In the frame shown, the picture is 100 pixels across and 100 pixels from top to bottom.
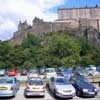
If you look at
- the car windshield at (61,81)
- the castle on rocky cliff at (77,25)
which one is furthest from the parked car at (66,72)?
the castle on rocky cliff at (77,25)

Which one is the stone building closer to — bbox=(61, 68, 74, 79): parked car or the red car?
the red car

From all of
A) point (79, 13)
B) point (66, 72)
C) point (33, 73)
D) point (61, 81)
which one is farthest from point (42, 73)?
point (79, 13)

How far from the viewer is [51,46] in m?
29.6

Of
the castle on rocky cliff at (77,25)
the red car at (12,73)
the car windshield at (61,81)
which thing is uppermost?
the castle on rocky cliff at (77,25)

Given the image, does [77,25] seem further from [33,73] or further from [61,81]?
[61,81]

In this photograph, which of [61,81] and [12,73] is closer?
[61,81]

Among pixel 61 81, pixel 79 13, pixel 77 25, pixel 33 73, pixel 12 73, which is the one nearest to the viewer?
pixel 61 81

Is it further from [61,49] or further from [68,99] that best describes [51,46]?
[68,99]

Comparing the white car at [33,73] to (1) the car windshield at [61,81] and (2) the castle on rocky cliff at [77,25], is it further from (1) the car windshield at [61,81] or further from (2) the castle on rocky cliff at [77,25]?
(2) the castle on rocky cliff at [77,25]

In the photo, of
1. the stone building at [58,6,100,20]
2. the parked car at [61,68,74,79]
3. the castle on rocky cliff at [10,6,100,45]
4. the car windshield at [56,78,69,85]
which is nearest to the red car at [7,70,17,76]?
the parked car at [61,68,74,79]

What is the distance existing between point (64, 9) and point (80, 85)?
9568 centimetres

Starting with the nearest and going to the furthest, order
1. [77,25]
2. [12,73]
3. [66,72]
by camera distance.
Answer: [66,72] → [12,73] → [77,25]

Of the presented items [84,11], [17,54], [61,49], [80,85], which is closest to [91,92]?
[80,85]

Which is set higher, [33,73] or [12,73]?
[33,73]
